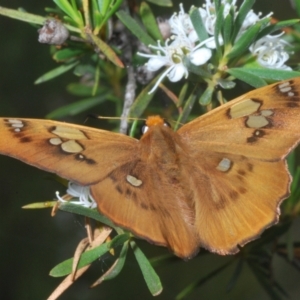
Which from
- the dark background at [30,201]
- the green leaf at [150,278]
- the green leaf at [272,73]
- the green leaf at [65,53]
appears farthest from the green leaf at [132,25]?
the dark background at [30,201]

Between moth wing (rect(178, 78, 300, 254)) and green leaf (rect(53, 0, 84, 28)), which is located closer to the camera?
Answer: moth wing (rect(178, 78, 300, 254))

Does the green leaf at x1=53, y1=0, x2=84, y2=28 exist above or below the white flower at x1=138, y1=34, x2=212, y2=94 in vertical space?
above

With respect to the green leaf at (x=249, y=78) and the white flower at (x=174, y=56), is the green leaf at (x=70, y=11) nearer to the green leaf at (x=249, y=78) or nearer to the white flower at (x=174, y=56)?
the white flower at (x=174, y=56)

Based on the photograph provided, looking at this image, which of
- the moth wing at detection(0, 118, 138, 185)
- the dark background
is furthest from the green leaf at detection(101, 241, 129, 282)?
the dark background

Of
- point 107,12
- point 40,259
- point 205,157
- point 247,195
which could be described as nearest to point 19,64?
point 40,259

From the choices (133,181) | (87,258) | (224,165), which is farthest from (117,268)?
(224,165)

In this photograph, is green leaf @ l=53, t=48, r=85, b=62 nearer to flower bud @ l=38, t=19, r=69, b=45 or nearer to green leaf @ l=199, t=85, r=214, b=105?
flower bud @ l=38, t=19, r=69, b=45

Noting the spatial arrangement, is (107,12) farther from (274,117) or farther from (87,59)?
(274,117)
